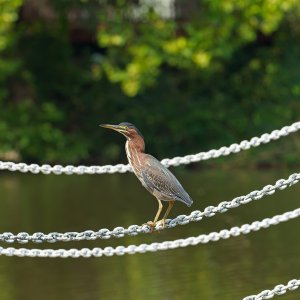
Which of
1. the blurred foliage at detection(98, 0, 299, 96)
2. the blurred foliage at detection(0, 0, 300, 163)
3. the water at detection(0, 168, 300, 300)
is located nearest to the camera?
the water at detection(0, 168, 300, 300)

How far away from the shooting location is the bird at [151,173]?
259 inches

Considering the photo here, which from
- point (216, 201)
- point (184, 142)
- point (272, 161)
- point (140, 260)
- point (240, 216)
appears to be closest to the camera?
point (140, 260)

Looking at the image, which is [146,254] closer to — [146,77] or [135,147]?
[135,147]

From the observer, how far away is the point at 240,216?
1475 cm

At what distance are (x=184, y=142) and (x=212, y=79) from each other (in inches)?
71.0

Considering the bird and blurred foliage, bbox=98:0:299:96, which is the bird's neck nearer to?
the bird

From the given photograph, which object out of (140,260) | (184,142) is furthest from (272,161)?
(140,260)

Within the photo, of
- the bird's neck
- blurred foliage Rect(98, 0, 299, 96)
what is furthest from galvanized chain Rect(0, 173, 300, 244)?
blurred foliage Rect(98, 0, 299, 96)

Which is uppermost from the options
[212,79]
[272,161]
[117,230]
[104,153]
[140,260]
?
[212,79]

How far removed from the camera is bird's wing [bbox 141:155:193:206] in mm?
6574

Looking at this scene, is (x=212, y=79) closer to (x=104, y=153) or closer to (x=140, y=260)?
(x=104, y=153)

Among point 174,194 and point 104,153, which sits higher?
point 104,153

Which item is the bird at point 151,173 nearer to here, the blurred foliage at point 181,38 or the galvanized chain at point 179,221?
the galvanized chain at point 179,221

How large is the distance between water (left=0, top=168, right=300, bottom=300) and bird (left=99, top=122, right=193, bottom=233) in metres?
3.17
